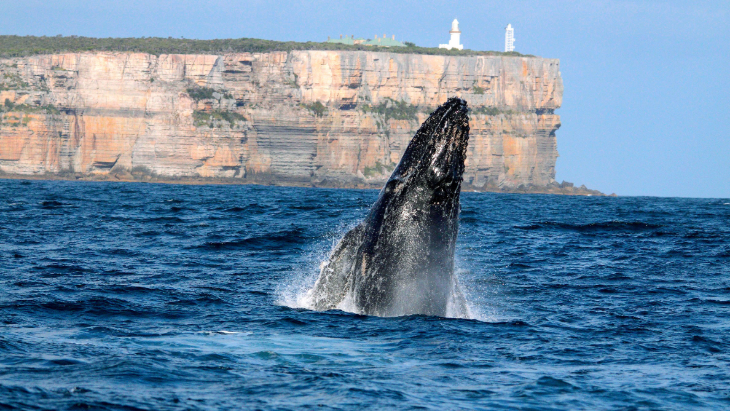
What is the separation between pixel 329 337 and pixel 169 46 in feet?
443

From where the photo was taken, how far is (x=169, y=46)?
445 ft

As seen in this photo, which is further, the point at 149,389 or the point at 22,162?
the point at 22,162

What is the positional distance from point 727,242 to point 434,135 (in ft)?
57.9

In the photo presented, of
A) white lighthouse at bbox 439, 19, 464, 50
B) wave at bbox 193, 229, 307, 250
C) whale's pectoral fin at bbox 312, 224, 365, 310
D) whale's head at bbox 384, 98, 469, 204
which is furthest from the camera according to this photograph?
white lighthouse at bbox 439, 19, 464, 50

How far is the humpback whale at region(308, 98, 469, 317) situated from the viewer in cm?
848

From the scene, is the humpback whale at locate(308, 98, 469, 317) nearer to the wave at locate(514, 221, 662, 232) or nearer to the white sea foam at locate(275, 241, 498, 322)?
the white sea foam at locate(275, 241, 498, 322)

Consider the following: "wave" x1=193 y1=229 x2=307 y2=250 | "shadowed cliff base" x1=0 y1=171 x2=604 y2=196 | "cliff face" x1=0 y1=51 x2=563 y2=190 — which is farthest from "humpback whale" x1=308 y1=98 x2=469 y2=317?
"cliff face" x1=0 y1=51 x2=563 y2=190

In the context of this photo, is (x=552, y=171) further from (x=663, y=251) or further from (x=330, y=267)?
(x=330, y=267)

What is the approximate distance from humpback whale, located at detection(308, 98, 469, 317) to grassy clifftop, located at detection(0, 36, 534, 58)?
120 m

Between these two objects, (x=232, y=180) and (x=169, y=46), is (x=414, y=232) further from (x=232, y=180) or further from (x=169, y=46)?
(x=169, y=46)

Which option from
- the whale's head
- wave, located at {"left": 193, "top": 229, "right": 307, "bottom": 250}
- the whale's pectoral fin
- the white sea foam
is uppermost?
the whale's head

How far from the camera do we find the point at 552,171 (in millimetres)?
136875

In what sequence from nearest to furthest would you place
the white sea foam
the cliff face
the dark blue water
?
the dark blue water
the white sea foam
the cliff face

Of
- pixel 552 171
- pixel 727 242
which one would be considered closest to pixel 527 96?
pixel 552 171
